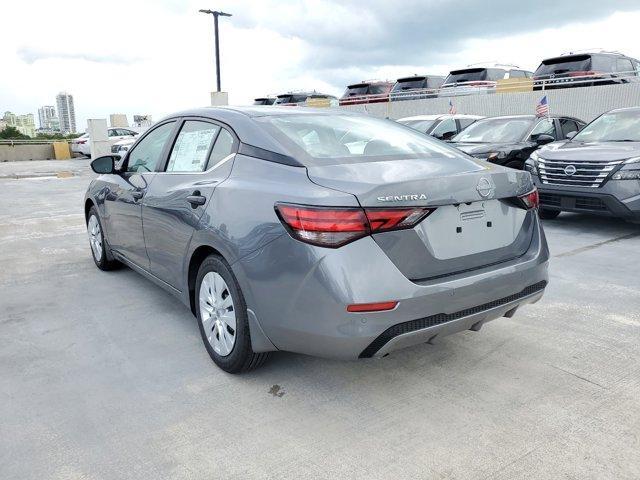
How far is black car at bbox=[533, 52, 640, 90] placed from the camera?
14.7 metres

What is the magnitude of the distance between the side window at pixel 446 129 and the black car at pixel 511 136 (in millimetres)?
910

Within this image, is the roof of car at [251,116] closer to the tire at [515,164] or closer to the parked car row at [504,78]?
the tire at [515,164]

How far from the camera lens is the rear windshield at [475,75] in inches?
702

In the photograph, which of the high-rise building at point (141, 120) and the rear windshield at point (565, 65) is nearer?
the rear windshield at point (565, 65)

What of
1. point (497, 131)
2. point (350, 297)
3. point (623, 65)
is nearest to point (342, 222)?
point (350, 297)

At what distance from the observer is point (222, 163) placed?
3.23m

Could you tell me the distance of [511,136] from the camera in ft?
30.6

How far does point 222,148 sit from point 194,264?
729 millimetres

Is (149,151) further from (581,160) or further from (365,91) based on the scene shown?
(365,91)

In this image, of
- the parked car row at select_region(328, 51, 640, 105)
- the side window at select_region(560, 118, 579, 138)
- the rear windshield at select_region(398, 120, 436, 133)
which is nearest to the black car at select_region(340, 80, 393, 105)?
the parked car row at select_region(328, 51, 640, 105)

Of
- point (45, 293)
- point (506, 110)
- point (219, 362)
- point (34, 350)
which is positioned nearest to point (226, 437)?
point (219, 362)

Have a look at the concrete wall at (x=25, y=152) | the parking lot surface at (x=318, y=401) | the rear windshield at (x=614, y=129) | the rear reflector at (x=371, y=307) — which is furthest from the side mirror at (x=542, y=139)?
the concrete wall at (x=25, y=152)

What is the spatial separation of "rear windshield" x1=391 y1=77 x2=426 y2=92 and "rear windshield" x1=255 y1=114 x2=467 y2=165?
17.0 meters

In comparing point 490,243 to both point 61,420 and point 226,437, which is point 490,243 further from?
point 61,420
